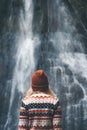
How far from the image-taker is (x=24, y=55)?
1100 cm

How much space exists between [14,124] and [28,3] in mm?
3018

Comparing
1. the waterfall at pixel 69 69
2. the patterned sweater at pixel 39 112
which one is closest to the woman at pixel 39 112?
the patterned sweater at pixel 39 112

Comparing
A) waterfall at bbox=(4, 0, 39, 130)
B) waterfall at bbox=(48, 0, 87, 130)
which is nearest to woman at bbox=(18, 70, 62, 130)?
waterfall at bbox=(48, 0, 87, 130)

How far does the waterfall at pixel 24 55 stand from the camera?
417 inches

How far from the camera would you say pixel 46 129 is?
15.9 ft

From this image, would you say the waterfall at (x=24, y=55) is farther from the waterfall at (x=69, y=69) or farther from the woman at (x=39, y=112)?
the woman at (x=39, y=112)

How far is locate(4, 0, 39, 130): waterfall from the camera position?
1058 centimetres

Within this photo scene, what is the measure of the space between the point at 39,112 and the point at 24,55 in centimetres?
624

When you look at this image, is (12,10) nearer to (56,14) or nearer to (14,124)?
(56,14)

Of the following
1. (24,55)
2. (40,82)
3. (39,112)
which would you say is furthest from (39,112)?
(24,55)

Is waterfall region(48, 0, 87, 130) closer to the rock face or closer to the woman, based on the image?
the rock face

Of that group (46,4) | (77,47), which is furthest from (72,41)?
(46,4)

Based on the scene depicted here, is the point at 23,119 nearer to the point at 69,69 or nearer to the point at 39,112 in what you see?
the point at 39,112

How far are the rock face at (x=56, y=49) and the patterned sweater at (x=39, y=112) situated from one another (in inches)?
204
